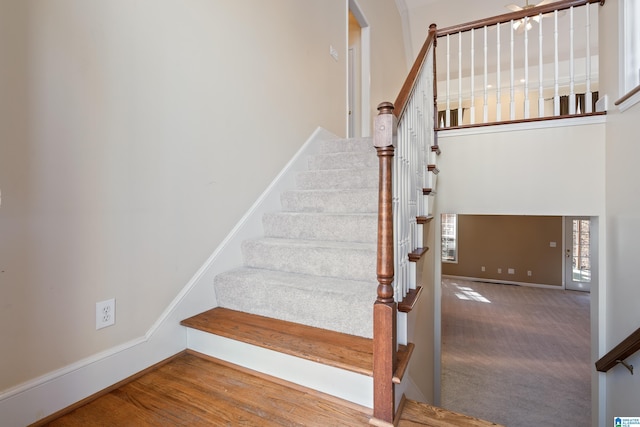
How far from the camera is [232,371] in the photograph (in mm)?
1469

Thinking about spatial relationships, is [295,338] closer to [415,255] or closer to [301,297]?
[301,297]

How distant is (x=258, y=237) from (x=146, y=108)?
3.54 ft

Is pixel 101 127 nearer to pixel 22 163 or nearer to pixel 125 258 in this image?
pixel 22 163

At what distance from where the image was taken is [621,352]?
1876 millimetres

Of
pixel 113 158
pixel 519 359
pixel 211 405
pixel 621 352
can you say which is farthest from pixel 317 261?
pixel 519 359

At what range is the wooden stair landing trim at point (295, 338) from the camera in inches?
48.5

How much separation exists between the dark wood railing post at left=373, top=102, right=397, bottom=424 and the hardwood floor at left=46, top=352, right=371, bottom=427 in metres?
0.12

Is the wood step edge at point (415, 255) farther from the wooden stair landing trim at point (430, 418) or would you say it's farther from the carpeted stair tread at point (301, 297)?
the wooden stair landing trim at point (430, 418)

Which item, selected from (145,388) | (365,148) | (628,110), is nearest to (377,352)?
(145,388)

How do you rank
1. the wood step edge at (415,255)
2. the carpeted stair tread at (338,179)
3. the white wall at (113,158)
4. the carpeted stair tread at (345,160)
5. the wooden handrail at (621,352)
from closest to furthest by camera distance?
the white wall at (113,158) < the wood step edge at (415,255) < the wooden handrail at (621,352) < the carpeted stair tread at (338,179) < the carpeted stair tread at (345,160)

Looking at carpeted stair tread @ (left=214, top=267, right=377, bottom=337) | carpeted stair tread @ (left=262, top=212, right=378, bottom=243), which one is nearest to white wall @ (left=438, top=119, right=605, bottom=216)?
carpeted stair tread @ (left=262, top=212, right=378, bottom=243)

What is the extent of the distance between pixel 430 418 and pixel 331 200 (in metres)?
1.46

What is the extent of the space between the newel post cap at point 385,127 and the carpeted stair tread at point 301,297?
0.71 metres

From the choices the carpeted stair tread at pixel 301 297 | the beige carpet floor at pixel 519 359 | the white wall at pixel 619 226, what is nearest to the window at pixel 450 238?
the beige carpet floor at pixel 519 359
